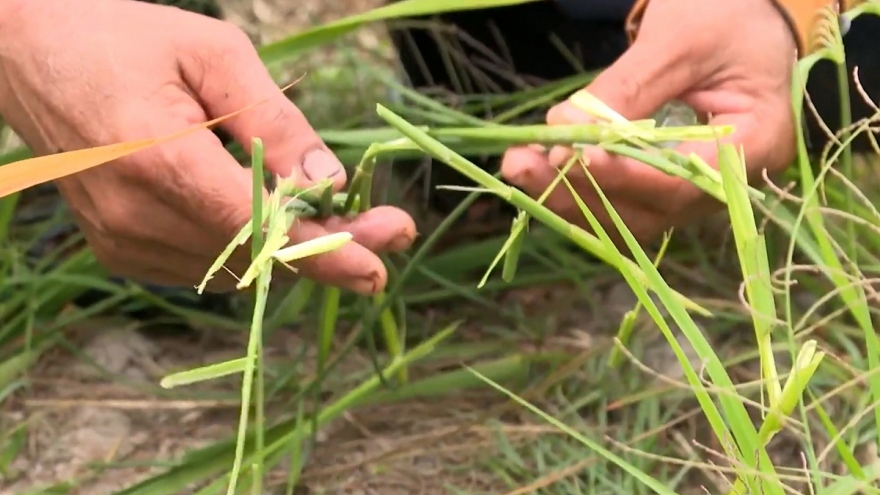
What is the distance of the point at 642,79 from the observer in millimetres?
460

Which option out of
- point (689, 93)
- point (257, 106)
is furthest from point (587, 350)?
point (257, 106)

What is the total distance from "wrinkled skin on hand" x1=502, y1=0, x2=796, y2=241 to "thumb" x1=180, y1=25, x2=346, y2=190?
0.32ft

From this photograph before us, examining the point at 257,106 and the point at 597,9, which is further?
the point at 597,9

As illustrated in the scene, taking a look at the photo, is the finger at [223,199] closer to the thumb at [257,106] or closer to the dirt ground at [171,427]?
the thumb at [257,106]

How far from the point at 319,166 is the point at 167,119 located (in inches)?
3.1

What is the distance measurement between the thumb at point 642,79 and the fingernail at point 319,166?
0.38 ft

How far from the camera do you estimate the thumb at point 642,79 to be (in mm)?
454

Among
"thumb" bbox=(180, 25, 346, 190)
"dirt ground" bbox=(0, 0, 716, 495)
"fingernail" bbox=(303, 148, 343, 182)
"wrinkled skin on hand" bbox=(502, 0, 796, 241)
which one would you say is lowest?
"dirt ground" bbox=(0, 0, 716, 495)

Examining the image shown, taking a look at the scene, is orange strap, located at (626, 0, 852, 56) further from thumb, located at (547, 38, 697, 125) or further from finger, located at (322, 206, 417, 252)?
finger, located at (322, 206, 417, 252)

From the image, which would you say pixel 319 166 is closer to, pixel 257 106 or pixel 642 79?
pixel 257 106

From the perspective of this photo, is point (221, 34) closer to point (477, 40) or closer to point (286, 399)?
point (286, 399)

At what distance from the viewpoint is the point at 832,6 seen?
504 millimetres

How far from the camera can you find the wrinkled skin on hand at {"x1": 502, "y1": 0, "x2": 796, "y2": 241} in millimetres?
454

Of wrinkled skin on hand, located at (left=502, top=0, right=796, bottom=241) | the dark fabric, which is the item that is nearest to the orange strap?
wrinkled skin on hand, located at (left=502, top=0, right=796, bottom=241)
